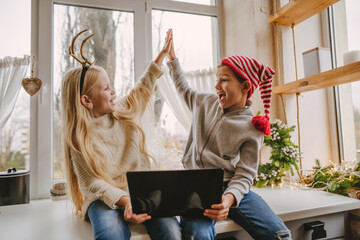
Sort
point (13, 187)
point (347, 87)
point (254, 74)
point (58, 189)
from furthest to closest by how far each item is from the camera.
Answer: point (347, 87), point (58, 189), point (13, 187), point (254, 74)

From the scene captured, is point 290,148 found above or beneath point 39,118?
beneath

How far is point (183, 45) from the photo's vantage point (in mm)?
1848

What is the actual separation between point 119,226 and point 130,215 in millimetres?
52

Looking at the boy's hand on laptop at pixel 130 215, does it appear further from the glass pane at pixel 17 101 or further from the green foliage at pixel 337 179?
the green foliage at pixel 337 179

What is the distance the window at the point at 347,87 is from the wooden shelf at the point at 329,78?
0.34 meters

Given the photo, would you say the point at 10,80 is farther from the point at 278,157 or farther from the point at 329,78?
the point at 329,78

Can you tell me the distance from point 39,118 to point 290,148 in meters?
1.43

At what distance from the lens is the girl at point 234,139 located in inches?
37.8

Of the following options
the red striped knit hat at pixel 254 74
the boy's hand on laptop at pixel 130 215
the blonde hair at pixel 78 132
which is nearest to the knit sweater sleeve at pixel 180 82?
the red striped knit hat at pixel 254 74

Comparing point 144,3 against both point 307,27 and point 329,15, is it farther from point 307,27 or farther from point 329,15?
point 329,15

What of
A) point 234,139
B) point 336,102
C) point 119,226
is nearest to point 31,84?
point 119,226

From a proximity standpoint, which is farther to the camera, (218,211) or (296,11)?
(296,11)

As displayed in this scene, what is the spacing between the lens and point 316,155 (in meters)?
1.75

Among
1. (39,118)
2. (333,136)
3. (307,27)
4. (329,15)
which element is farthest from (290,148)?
(39,118)
